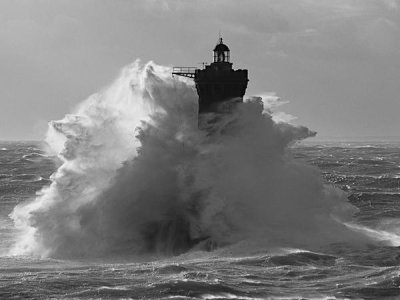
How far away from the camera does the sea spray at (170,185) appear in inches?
1367

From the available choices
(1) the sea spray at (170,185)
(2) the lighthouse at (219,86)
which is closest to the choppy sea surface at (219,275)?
(1) the sea spray at (170,185)

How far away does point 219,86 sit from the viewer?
1526 inches

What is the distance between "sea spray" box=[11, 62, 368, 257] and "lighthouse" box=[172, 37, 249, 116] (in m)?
0.70

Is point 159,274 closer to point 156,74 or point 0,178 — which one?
point 156,74

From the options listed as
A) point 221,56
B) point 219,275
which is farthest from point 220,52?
point 219,275

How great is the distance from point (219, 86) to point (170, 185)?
20.0 ft

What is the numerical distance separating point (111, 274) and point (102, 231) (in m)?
8.17

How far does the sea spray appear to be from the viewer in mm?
34719

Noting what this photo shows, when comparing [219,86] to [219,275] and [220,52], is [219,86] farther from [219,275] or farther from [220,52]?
[219,275]

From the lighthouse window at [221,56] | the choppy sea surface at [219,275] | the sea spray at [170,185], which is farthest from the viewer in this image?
the lighthouse window at [221,56]

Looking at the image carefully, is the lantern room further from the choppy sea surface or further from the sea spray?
the choppy sea surface

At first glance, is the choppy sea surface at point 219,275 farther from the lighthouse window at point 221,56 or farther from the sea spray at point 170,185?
the lighthouse window at point 221,56

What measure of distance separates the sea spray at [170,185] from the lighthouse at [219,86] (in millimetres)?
702

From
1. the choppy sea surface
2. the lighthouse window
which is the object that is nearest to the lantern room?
the lighthouse window
